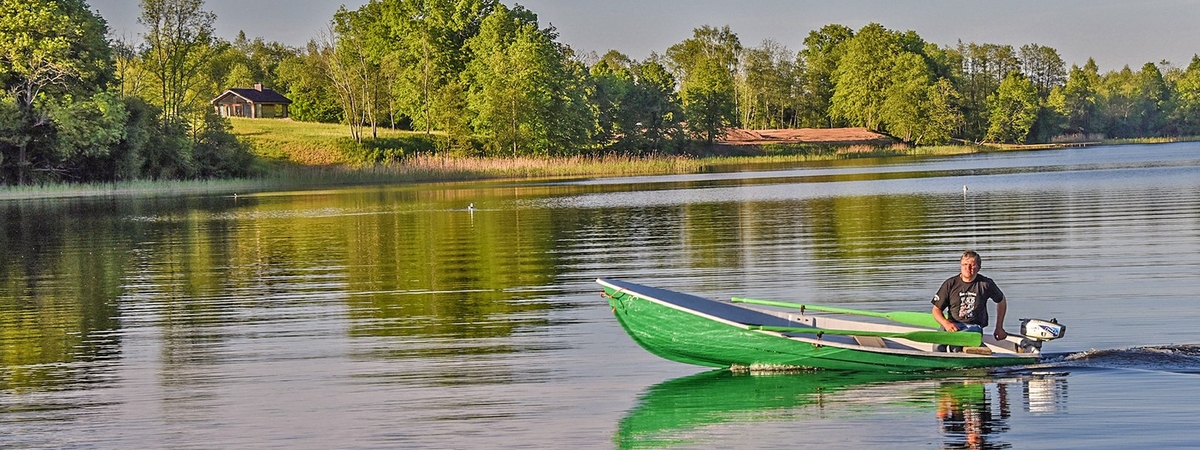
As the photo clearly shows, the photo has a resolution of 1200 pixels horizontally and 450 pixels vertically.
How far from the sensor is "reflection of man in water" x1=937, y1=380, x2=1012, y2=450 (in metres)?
11.2

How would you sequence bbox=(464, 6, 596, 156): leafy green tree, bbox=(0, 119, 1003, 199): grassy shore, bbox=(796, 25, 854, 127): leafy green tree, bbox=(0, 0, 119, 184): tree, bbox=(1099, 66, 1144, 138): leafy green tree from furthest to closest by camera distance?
bbox=(1099, 66, 1144, 138): leafy green tree → bbox=(796, 25, 854, 127): leafy green tree → bbox=(464, 6, 596, 156): leafy green tree → bbox=(0, 119, 1003, 199): grassy shore → bbox=(0, 0, 119, 184): tree

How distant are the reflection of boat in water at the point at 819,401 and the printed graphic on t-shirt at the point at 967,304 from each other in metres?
0.62

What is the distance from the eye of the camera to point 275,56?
194m

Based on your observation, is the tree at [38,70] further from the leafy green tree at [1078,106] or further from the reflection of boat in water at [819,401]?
the leafy green tree at [1078,106]

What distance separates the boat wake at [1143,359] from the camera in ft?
45.5

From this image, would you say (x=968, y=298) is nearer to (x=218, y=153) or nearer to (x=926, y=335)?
(x=926, y=335)

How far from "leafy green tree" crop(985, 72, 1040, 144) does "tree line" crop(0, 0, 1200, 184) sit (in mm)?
235

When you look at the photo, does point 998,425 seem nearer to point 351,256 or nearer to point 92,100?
point 351,256

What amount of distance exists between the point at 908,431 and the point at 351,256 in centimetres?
2156

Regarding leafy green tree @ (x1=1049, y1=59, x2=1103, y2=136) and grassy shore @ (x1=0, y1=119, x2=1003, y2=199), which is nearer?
grassy shore @ (x1=0, y1=119, x2=1003, y2=199)

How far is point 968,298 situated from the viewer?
45.5ft

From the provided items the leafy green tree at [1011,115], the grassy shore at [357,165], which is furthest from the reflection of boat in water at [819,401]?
the leafy green tree at [1011,115]

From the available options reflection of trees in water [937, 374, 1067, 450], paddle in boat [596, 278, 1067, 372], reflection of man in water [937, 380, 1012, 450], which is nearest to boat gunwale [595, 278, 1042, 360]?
paddle in boat [596, 278, 1067, 372]

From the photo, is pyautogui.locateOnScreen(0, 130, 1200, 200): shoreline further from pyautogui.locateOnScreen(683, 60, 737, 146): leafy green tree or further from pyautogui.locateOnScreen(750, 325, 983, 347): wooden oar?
pyautogui.locateOnScreen(750, 325, 983, 347): wooden oar
